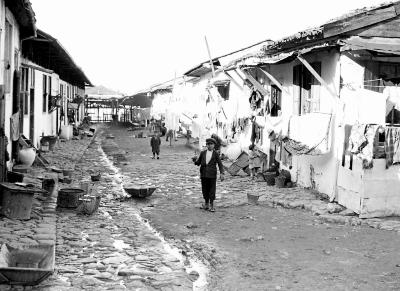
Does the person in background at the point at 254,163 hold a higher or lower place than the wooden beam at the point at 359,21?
lower

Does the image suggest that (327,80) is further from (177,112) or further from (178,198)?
(177,112)

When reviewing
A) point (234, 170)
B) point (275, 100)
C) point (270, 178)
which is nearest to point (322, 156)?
point (270, 178)

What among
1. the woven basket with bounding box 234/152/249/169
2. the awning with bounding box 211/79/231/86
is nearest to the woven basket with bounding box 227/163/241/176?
the woven basket with bounding box 234/152/249/169

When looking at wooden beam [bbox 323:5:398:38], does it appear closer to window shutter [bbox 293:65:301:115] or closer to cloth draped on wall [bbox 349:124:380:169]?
cloth draped on wall [bbox 349:124:380:169]

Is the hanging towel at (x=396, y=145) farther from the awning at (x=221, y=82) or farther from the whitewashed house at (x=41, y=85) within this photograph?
the awning at (x=221, y=82)

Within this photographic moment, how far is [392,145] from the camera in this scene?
970 cm

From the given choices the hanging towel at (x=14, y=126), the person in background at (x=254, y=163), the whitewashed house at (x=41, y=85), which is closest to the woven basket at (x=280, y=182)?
the person in background at (x=254, y=163)

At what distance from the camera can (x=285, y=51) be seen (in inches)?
522

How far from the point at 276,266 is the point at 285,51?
7.58 metres

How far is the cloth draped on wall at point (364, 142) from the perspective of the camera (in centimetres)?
950

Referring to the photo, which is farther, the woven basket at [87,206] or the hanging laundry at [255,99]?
the hanging laundry at [255,99]

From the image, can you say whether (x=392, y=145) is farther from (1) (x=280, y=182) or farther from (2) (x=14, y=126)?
(2) (x=14, y=126)

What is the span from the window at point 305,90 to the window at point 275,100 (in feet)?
4.62

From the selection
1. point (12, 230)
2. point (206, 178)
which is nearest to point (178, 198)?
point (206, 178)
